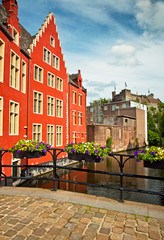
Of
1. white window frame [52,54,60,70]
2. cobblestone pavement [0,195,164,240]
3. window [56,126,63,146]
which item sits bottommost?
cobblestone pavement [0,195,164,240]

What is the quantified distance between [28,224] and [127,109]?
4723cm

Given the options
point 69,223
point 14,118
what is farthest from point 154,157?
point 14,118

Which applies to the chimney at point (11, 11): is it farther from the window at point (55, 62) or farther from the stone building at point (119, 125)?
the stone building at point (119, 125)

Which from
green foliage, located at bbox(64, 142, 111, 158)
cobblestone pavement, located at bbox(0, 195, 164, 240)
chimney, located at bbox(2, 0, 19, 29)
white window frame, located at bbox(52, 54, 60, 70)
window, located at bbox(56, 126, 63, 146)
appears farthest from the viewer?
window, located at bbox(56, 126, 63, 146)

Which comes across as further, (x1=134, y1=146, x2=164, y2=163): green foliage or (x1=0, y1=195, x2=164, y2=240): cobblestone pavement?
(x1=134, y1=146, x2=164, y2=163): green foliage

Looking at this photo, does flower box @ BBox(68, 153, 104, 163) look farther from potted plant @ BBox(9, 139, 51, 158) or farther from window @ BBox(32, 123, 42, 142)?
window @ BBox(32, 123, 42, 142)

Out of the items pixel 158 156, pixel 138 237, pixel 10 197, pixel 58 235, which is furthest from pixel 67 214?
pixel 158 156

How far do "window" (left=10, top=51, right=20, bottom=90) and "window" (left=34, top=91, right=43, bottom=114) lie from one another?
4.11 metres

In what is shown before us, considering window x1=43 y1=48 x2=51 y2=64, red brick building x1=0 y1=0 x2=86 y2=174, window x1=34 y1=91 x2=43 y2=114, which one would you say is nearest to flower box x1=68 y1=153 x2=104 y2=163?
red brick building x1=0 y1=0 x2=86 y2=174

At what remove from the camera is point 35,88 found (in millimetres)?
16547

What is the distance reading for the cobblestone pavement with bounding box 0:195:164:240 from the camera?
9.03 feet

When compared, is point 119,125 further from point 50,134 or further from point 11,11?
point 11,11

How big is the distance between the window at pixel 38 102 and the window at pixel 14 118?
407cm

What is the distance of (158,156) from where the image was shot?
13.0 feet
